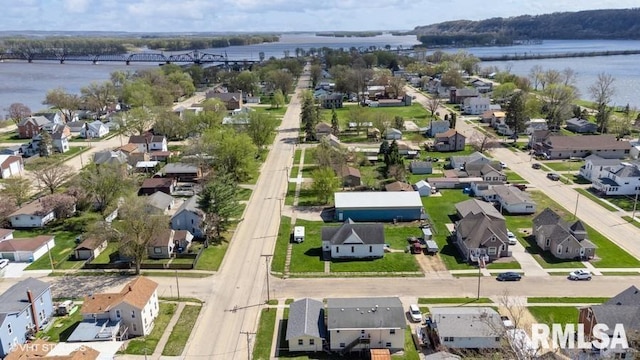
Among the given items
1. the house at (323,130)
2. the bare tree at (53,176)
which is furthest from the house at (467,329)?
the house at (323,130)

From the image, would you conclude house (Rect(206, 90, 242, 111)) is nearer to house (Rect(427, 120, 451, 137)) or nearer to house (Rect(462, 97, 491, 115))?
house (Rect(427, 120, 451, 137))

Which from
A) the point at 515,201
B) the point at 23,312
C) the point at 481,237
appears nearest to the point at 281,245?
the point at 481,237

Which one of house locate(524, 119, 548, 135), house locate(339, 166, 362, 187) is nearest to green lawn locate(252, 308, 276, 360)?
house locate(339, 166, 362, 187)

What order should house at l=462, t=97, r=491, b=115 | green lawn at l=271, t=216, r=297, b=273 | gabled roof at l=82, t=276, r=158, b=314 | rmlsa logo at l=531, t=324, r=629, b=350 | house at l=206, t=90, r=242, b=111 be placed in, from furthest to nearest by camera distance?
house at l=206, t=90, r=242, b=111, house at l=462, t=97, r=491, b=115, green lawn at l=271, t=216, r=297, b=273, gabled roof at l=82, t=276, r=158, b=314, rmlsa logo at l=531, t=324, r=629, b=350

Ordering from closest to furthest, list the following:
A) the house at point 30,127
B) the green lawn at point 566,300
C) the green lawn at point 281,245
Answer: the green lawn at point 566,300 < the green lawn at point 281,245 < the house at point 30,127

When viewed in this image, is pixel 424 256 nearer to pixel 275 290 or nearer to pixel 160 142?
pixel 275 290

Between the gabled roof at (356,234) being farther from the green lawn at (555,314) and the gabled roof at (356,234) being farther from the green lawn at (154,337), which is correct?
the green lawn at (154,337)

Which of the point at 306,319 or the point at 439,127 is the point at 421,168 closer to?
the point at 439,127
